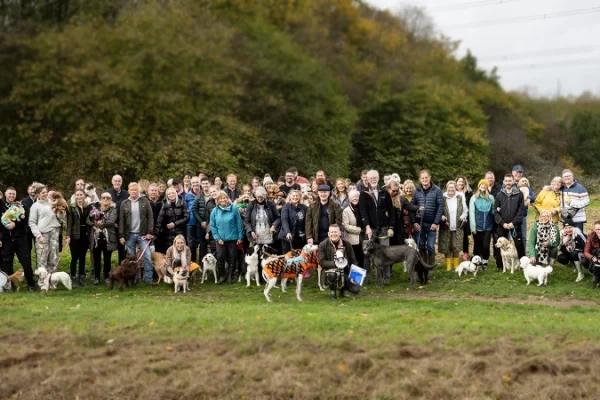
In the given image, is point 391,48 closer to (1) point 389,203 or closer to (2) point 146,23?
(2) point 146,23

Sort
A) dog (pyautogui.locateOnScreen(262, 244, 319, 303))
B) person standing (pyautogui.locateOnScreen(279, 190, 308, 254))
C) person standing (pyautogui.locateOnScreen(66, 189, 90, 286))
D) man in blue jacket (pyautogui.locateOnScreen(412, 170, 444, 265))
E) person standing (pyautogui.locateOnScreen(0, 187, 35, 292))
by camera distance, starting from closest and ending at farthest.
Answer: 1. dog (pyautogui.locateOnScreen(262, 244, 319, 303))
2. person standing (pyautogui.locateOnScreen(0, 187, 35, 292))
3. person standing (pyautogui.locateOnScreen(279, 190, 308, 254))
4. person standing (pyautogui.locateOnScreen(66, 189, 90, 286))
5. man in blue jacket (pyautogui.locateOnScreen(412, 170, 444, 265))

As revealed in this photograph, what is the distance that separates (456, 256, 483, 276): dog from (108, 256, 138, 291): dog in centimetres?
691

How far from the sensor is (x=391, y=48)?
4334 cm

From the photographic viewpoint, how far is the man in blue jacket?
618 inches

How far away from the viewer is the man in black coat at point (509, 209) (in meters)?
15.8

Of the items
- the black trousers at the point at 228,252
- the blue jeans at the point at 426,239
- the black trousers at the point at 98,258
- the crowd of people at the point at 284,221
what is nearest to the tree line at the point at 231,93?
the black trousers at the point at 98,258

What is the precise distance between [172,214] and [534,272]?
7.77 metres

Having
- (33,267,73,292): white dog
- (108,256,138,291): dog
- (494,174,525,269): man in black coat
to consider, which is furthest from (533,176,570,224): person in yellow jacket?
(33,267,73,292): white dog

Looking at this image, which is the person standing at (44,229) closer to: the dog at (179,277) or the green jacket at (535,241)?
the dog at (179,277)

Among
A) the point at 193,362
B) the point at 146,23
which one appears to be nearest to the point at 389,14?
the point at 146,23

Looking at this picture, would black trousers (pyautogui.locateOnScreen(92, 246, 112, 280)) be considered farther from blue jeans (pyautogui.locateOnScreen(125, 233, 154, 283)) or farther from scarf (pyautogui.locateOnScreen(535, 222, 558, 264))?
scarf (pyautogui.locateOnScreen(535, 222, 558, 264))

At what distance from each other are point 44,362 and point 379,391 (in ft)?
16.0

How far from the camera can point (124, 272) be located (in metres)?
15.2

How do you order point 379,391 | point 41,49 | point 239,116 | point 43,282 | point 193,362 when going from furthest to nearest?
1. point 239,116
2. point 41,49
3. point 43,282
4. point 193,362
5. point 379,391
